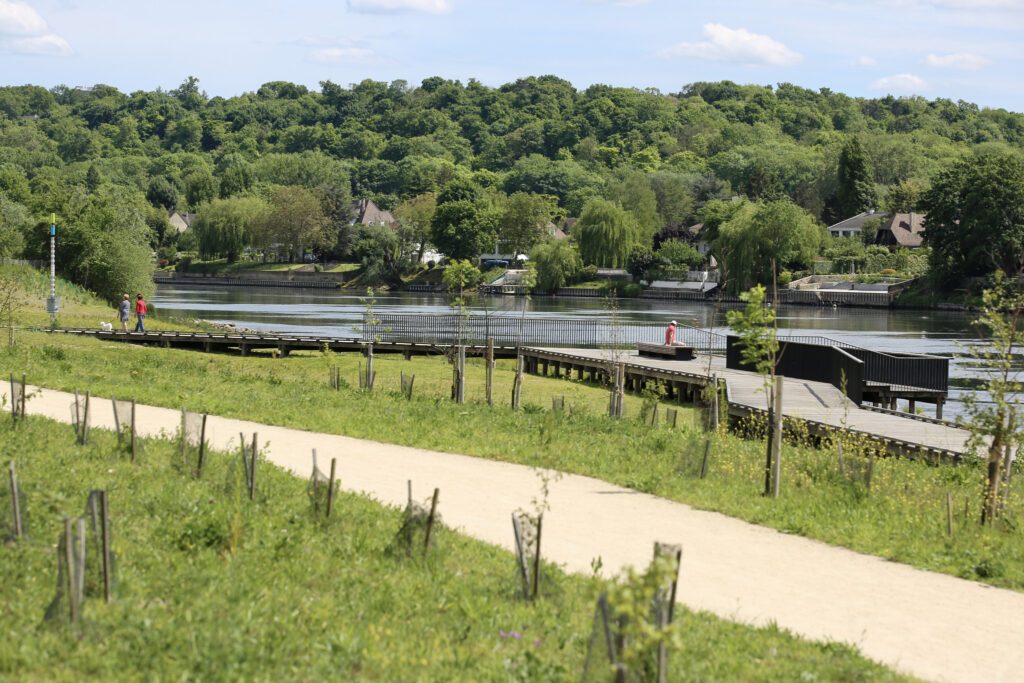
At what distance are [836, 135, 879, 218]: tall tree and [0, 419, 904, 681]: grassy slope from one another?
14390 centimetres

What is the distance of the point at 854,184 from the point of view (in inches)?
6004

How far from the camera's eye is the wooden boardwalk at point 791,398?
85.4 ft

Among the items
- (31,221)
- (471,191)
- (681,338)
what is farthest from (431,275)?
(681,338)

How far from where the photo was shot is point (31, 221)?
8062 cm

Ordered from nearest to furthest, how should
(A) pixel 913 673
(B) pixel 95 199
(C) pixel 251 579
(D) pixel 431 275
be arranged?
(A) pixel 913 673, (C) pixel 251 579, (B) pixel 95 199, (D) pixel 431 275

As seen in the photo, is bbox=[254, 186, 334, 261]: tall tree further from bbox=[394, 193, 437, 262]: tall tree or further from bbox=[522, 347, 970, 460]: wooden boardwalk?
bbox=[522, 347, 970, 460]: wooden boardwalk

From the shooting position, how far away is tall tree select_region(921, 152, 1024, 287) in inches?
3789

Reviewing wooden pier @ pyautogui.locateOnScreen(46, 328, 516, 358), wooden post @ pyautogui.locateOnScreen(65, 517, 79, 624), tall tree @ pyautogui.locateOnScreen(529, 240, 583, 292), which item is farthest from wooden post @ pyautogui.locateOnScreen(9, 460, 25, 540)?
tall tree @ pyautogui.locateOnScreen(529, 240, 583, 292)

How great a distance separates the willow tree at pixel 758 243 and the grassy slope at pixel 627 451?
2834 inches

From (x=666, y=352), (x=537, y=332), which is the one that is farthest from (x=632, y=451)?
(x=537, y=332)

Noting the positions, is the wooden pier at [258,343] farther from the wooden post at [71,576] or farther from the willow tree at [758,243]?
the willow tree at [758,243]

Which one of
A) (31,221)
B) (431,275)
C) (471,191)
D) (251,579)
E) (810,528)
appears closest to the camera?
(251,579)

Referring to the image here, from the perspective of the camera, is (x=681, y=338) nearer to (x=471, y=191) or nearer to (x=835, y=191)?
(x=471, y=191)

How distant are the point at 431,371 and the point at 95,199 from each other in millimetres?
39718
